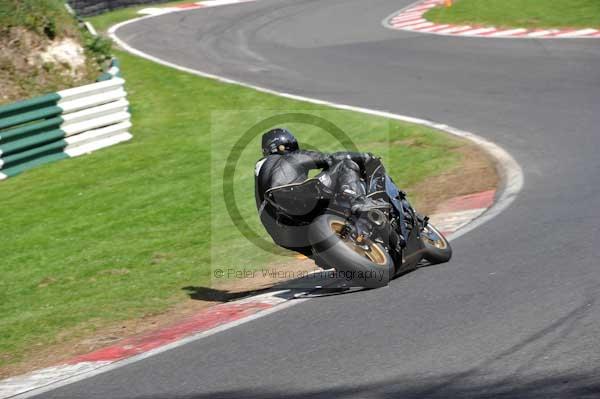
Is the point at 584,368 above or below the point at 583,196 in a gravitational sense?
above

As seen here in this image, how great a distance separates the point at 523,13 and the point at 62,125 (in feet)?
44.2

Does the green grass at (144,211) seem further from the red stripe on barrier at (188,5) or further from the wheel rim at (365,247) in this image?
the red stripe on barrier at (188,5)

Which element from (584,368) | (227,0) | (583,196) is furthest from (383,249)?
(227,0)

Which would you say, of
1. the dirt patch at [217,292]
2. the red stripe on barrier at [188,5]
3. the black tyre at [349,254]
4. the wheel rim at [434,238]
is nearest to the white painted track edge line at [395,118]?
the dirt patch at [217,292]

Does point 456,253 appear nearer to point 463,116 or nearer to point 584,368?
point 584,368

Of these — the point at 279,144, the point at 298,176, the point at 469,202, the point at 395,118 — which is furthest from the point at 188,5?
the point at 298,176

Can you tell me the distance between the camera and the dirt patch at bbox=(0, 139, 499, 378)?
740 cm

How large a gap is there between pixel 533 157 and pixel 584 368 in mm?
7408

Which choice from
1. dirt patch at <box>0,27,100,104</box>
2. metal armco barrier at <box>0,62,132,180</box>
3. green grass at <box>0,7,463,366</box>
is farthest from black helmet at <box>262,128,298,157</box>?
dirt patch at <box>0,27,100,104</box>

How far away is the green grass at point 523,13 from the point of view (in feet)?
73.7

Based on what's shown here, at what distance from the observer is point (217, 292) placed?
887cm

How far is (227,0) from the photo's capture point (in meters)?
33.0

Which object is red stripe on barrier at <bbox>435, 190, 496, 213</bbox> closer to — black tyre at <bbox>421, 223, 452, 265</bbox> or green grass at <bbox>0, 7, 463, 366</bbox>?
green grass at <bbox>0, 7, 463, 366</bbox>

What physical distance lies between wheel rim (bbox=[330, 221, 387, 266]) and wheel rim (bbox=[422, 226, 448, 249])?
2.21ft
